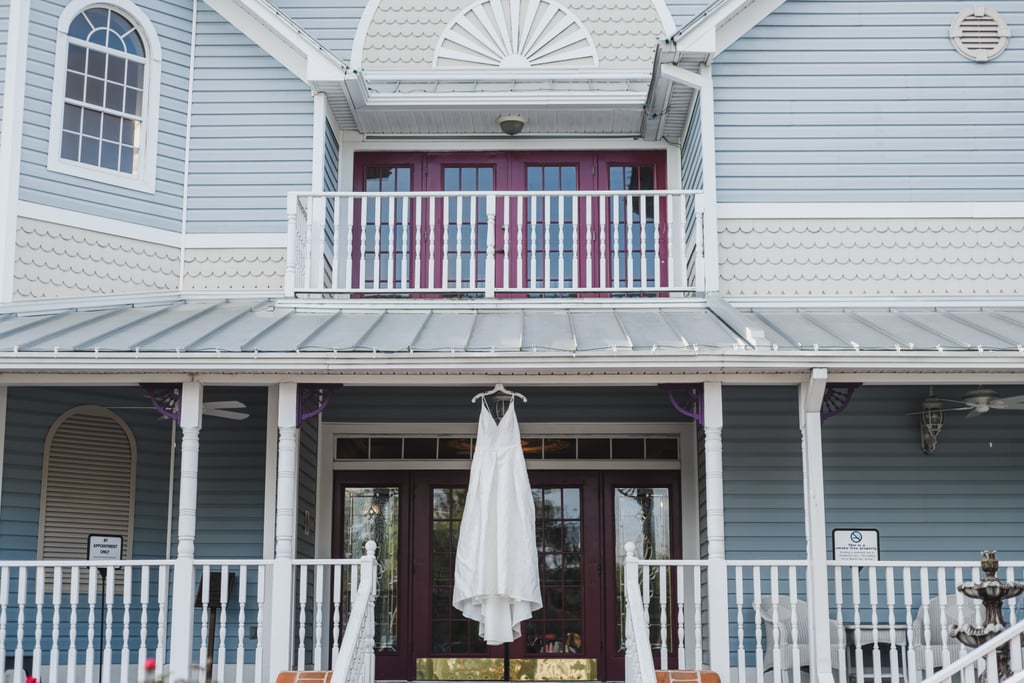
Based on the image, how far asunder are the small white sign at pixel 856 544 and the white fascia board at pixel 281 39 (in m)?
6.17

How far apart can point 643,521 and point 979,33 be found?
555 centimetres

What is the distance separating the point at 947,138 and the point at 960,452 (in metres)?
2.88

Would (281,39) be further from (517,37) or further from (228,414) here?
(228,414)

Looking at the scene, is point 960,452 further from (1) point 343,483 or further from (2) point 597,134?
(1) point 343,483

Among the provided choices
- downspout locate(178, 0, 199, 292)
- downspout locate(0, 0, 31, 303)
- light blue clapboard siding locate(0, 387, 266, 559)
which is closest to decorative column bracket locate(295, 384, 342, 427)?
light blue clapboard siding locate(0, 387, 266, 559)

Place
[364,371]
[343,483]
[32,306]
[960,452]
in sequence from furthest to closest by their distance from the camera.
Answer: [343,483], [960,452], [32,306], [364,371]

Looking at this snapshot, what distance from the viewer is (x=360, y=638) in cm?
842

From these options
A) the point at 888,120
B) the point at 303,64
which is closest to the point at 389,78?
the point at 303,64

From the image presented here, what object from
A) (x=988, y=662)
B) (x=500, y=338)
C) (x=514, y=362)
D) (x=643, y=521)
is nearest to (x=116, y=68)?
(x=500, y=338)

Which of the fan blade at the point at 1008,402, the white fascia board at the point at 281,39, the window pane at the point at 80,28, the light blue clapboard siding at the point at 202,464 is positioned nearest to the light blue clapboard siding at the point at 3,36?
the window pane at the point at 80,28

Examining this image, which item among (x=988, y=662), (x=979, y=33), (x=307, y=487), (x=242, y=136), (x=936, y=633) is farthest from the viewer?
(x=242, y=136)

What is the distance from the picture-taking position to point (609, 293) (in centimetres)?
1155

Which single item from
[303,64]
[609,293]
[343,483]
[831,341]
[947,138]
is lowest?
[343,483]

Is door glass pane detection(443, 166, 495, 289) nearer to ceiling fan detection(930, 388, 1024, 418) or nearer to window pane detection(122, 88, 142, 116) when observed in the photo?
window pane detection(122, 88, 142, 116)
